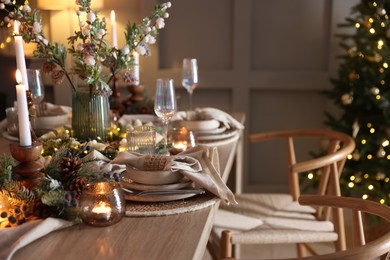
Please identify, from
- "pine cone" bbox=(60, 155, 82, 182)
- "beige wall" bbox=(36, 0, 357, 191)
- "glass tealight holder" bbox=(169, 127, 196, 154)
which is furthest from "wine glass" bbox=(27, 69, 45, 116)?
"beige wall" bbox=(36, 0, 357, 191)

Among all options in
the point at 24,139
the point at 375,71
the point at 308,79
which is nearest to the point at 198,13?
the point at 308,79

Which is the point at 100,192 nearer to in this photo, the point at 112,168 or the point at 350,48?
the point at 112,168

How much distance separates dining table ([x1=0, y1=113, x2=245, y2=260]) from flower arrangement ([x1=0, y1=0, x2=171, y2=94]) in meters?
0.58

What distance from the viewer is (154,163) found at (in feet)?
4.79

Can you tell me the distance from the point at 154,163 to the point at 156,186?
7 centimetres

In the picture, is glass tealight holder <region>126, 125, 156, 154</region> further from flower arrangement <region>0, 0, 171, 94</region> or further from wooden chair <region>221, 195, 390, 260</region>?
wooden chair <region>221, 195, 390, 260</region>

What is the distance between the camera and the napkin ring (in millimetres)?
1453

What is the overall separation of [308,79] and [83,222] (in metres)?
2.38

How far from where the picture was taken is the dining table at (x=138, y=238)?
1122 mm

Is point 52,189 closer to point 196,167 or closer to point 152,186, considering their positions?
point 152,186

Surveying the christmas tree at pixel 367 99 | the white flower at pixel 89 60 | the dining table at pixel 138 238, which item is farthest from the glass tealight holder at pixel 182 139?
the christmas tree at pixel 367 99

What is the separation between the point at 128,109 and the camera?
7.71 feet

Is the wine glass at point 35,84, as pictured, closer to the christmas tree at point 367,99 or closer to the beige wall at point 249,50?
the beige wall at point 249,50

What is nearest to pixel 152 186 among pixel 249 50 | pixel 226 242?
pixel 226 242
